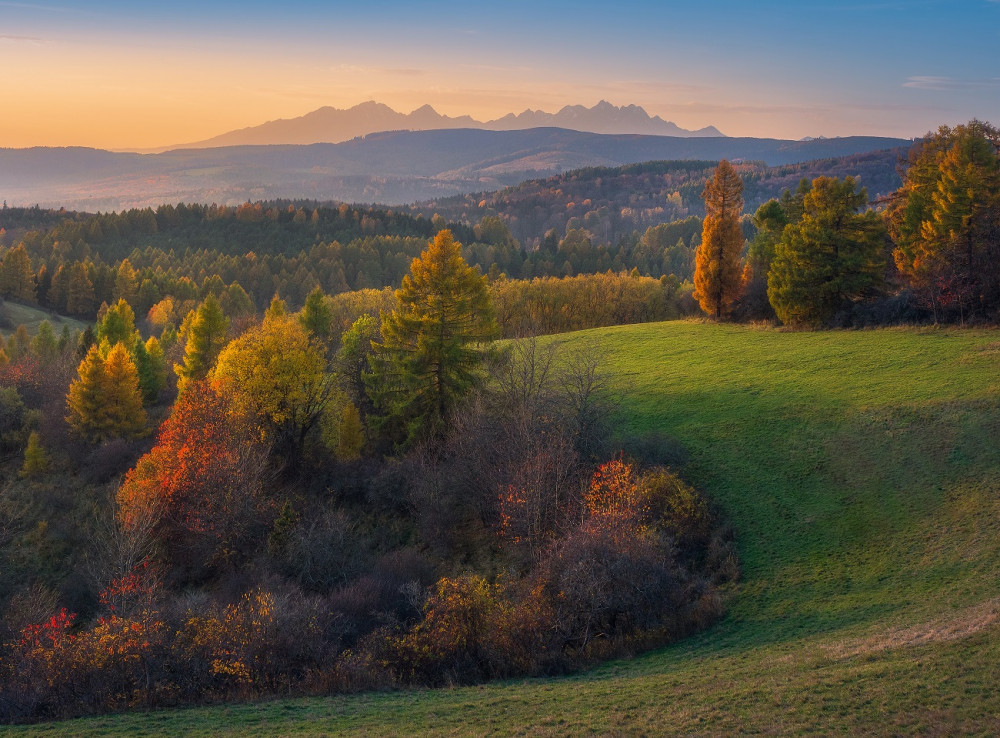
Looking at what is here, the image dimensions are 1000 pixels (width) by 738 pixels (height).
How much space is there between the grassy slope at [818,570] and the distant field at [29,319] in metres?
97.0

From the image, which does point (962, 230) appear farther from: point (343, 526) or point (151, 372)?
point (151, 372)

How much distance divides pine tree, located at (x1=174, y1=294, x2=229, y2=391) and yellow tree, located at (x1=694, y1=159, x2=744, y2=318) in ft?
132

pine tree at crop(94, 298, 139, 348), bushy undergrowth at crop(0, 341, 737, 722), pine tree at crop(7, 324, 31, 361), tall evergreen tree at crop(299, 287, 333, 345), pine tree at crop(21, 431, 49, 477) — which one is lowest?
pine tree at crop(21, 431, 49, 477)

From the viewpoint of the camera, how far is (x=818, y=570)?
23.2 metres

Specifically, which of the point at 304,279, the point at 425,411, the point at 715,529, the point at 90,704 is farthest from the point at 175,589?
the point at 304,279

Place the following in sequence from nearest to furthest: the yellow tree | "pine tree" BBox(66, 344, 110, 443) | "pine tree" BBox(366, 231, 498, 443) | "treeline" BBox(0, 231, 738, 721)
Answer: "treeline" BBox(0, 231, 738, 721), "pine tree" BBox(366, 231, 498, 443), "pine tree" BBox(66, 344, 110, 443), the yellow tree

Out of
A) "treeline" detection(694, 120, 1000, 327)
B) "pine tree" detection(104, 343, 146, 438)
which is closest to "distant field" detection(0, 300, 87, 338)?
"pine tree" detection(104, 343, 146, 438)

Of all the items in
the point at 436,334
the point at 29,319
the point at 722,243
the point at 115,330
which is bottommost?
A: the point at 29,319

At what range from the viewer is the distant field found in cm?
10069

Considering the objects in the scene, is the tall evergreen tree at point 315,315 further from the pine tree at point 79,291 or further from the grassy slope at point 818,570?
the pine tree at point 79,291

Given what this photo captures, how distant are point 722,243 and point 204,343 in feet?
141

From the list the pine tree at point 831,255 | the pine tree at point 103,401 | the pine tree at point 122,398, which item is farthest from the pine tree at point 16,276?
the pine tree at point 831,255

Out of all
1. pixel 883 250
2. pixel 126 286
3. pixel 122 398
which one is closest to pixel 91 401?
pixel 122 398

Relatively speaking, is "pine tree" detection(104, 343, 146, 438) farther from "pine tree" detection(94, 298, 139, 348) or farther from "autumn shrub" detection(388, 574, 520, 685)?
"autumn shrub" detection(388, 574, 520, 685)
